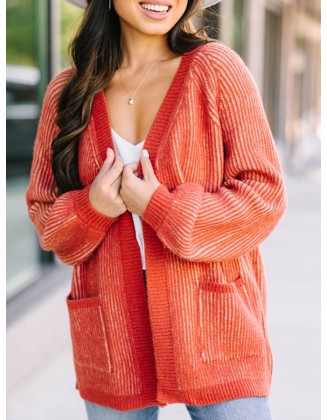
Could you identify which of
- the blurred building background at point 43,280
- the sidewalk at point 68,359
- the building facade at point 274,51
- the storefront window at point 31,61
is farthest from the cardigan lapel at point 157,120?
the building facade at point 274,51

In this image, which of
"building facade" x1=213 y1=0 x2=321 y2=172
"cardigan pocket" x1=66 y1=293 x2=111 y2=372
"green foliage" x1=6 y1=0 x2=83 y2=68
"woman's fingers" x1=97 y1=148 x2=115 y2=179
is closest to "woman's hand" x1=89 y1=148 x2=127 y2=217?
"woman's fingers" x1=97 y1=148 x2=115 y2=179

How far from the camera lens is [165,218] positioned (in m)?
1.90

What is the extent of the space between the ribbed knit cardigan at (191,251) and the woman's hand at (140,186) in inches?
0.8

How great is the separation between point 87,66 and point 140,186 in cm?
43

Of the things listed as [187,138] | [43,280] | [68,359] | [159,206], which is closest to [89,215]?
[159,206]

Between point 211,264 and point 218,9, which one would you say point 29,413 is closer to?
point 211,264

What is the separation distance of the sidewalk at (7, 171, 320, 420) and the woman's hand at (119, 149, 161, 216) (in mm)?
2396

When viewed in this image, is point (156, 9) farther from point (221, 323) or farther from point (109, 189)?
point (221, 323)

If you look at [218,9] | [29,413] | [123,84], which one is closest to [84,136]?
[123,84]

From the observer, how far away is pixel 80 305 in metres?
2.09

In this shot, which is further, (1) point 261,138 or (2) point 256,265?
(2) point 256,265

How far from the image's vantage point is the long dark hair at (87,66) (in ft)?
6.94

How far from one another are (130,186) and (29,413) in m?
2.52

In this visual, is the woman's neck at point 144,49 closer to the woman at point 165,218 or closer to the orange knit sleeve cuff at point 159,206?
the woman at point 165,218
